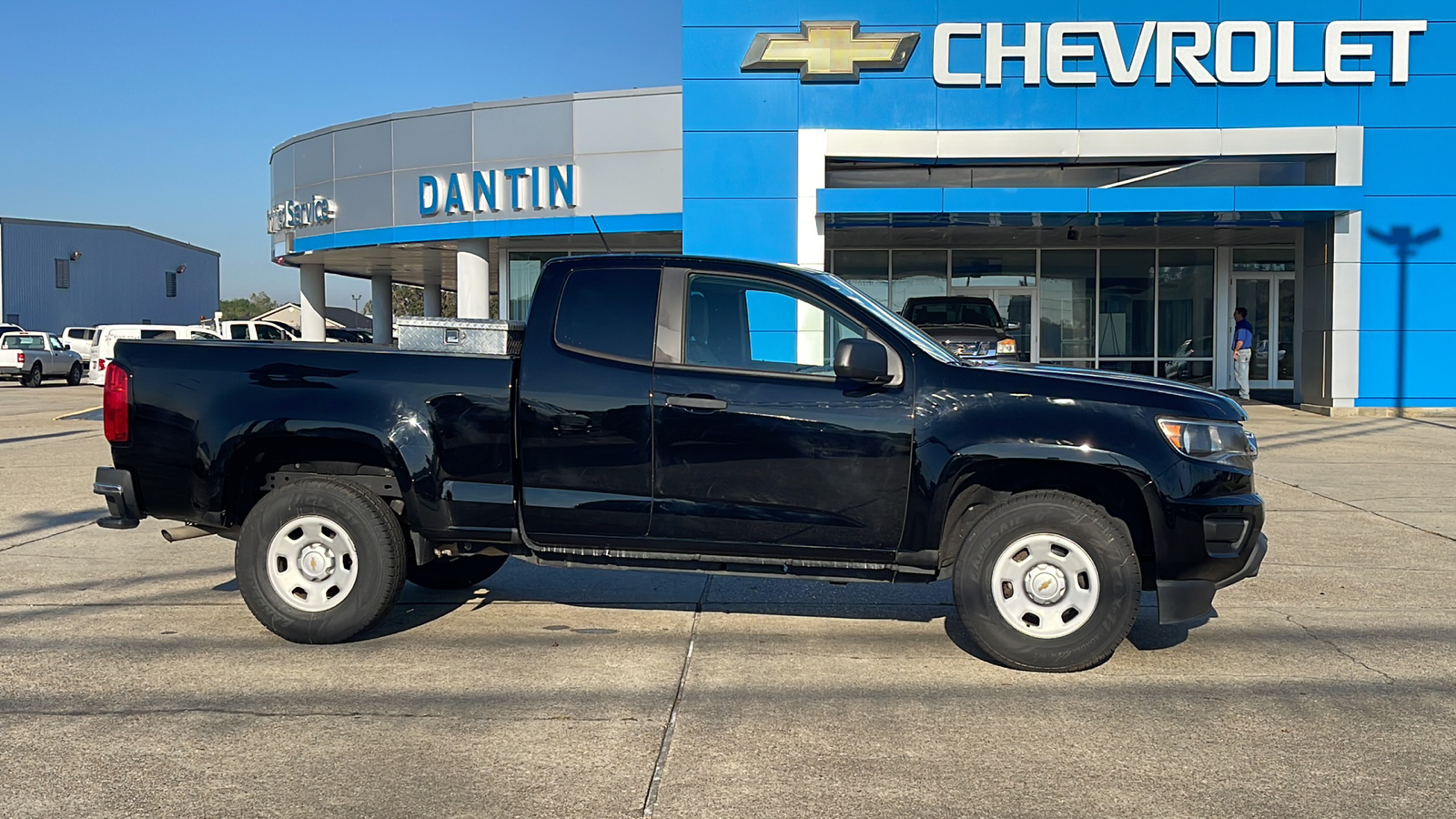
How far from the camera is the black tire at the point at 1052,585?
5.11 meters

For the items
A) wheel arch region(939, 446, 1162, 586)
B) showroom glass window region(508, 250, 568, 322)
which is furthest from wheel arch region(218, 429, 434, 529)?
showroom glass window region(508, 250, 568, 322)

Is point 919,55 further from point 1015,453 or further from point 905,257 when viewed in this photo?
point 1015,453

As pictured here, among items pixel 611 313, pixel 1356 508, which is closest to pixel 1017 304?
pixel 1356 508

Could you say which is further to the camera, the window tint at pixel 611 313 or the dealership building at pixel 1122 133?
the dealership building at pixel 1122 133

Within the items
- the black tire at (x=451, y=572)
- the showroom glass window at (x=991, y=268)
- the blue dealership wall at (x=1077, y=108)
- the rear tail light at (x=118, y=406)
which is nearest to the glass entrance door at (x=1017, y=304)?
the showroom glass window at (x=991, y=268)

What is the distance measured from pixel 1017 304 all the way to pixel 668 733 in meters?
21.0

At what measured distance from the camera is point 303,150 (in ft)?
89.1

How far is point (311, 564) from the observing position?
18.5ft

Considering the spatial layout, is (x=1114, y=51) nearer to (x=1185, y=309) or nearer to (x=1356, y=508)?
(x=1185, y=309)

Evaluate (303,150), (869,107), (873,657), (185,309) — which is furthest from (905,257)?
(185,309)

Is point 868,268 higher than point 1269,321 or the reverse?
higher

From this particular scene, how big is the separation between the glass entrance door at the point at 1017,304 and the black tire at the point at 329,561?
19.7m

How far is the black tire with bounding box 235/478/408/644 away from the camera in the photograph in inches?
220

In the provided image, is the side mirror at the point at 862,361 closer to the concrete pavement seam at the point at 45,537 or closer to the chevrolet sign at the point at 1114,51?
the concrete pavement seam at the point at 45,537
